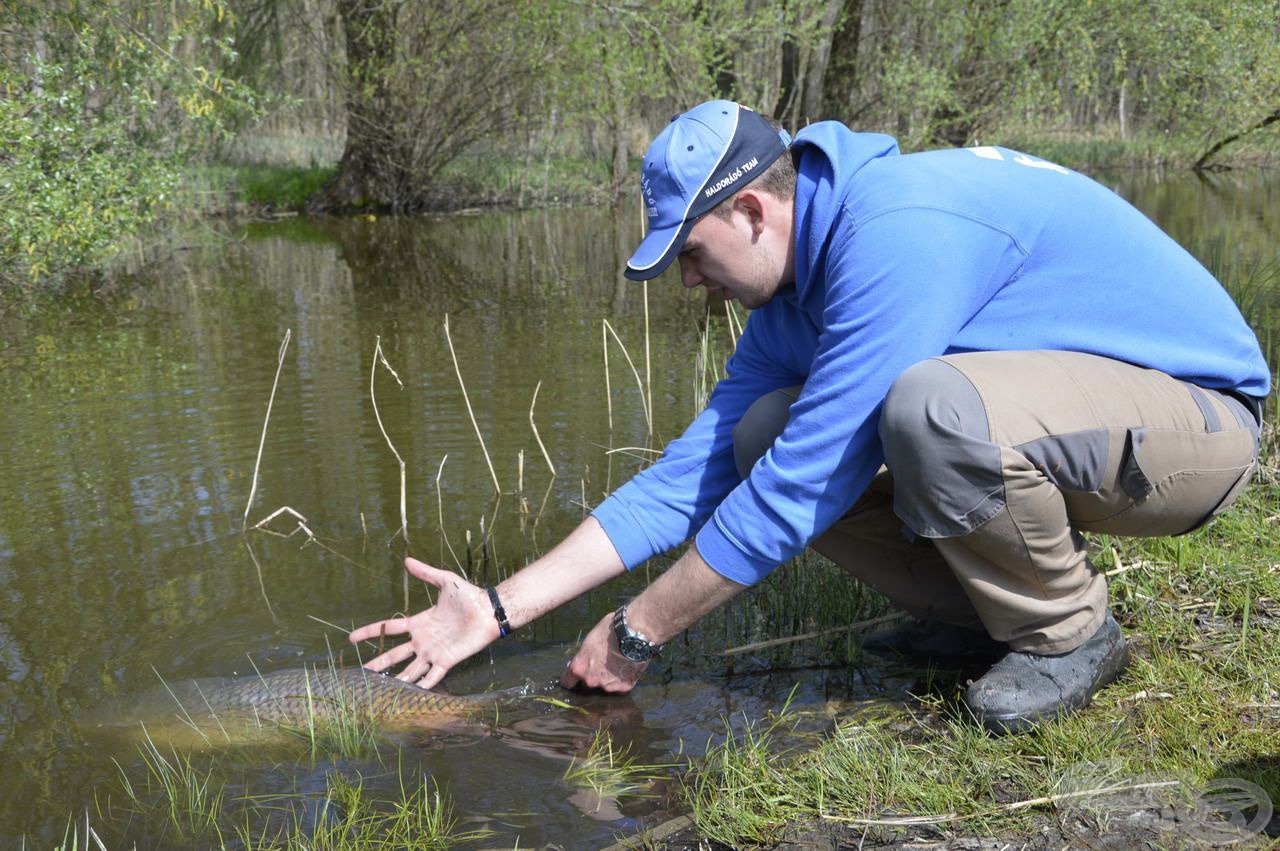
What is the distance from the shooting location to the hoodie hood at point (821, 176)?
2609 mm

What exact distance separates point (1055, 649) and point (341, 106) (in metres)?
18.8

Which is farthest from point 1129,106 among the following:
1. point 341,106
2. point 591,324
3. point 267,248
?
point 591,324

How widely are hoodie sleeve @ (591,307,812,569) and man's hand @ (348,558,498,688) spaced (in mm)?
395

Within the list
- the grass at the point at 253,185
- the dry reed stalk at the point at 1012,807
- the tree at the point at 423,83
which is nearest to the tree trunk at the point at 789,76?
the tree at the point at 423,83

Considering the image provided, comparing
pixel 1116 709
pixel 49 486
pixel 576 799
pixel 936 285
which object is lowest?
pixel 49 486

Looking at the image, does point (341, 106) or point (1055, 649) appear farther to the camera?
point (341, 106)

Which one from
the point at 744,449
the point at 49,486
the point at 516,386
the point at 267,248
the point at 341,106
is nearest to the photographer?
the point at 744,449

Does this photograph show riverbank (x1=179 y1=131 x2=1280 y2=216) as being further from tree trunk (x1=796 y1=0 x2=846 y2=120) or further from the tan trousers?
the tan trousers

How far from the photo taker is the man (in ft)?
8.18

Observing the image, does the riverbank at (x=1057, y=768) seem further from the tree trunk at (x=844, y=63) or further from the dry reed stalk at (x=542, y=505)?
the tree trunk at (x=844, y=63)

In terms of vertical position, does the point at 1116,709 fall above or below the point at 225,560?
above

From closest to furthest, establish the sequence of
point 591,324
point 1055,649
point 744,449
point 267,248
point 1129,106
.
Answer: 1. point 1055,649
2. point 744,449
3. point 591,324
4. point 267,248
5. point 1129,106

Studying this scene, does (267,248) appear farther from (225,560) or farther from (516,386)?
(225,560)

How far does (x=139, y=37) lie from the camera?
9.87 meters
